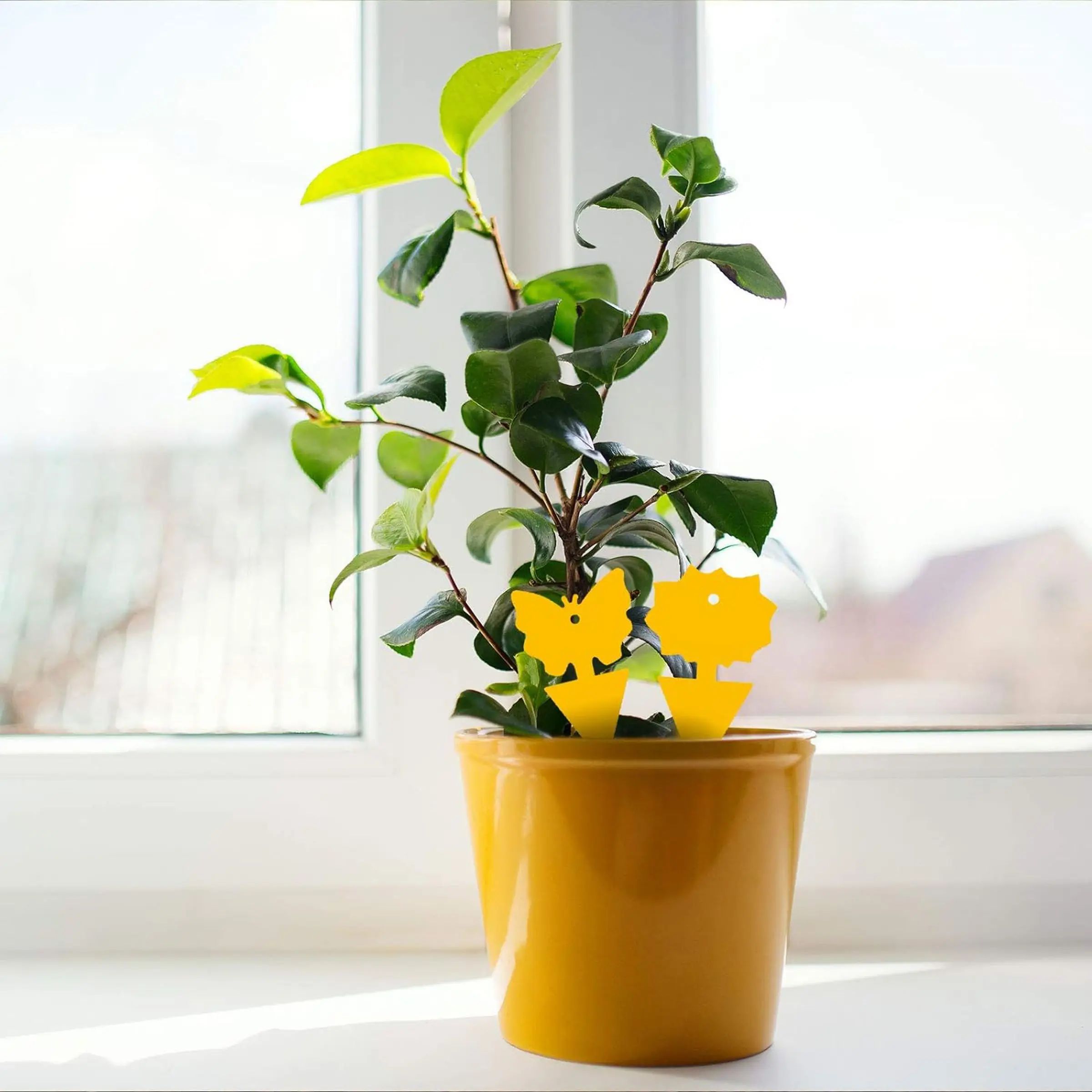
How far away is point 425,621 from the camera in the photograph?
640mm

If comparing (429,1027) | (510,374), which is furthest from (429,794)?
Result: (510,374)

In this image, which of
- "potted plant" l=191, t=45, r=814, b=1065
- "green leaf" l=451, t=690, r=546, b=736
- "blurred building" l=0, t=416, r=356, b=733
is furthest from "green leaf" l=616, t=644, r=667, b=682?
"blurred building" l=0, t=416, r=356, b=733

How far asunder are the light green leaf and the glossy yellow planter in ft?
0.84

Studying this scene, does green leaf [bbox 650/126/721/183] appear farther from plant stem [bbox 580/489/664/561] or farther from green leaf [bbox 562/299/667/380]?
plant stem [bbox 580/489/664/561]

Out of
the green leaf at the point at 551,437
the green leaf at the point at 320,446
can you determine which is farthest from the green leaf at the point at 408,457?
the green leaf at the point at 551,437

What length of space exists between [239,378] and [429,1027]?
1.42 feet

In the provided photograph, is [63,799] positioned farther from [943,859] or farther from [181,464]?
[943,859]

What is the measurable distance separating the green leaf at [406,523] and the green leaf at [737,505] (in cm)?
17

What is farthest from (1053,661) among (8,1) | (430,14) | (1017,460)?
(8,1)

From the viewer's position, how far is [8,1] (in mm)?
947

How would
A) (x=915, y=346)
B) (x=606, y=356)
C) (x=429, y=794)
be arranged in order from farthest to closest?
(x=915, y=346) < (x=429, y=794) < (x=606, y=356)

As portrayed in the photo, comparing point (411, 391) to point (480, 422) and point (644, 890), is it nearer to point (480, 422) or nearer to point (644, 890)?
point (480, 422)

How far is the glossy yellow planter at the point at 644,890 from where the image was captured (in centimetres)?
55

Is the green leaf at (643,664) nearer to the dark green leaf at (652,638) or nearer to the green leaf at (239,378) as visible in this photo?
the dark green leaf at (652,638)
